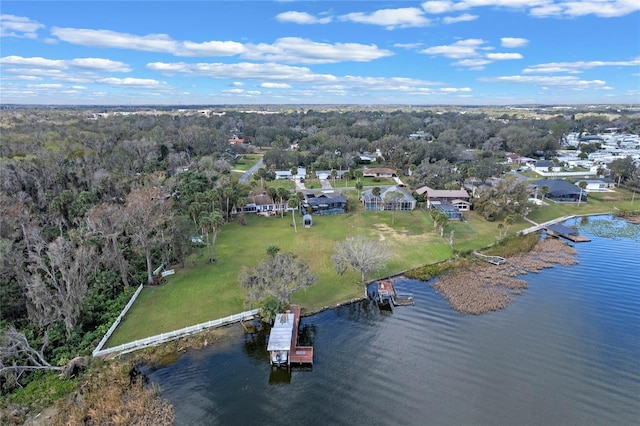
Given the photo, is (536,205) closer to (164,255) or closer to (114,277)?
(164,255)

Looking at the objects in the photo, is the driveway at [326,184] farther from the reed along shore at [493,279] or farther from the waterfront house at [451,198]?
the reed along shore at [493,279]

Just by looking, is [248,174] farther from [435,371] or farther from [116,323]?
[435,371]

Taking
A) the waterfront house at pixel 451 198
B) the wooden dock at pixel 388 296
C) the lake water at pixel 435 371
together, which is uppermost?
the waterfront house at pixel 451 198

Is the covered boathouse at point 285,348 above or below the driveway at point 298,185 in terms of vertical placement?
below

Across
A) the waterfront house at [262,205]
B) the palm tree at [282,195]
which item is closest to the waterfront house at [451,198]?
the palm tree at [282,195]

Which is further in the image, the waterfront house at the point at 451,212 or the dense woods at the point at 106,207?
the waterfront house at the point at 451,212

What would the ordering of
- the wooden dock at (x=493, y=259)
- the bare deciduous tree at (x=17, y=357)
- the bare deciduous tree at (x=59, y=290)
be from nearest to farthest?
the bare deciduous tree at (x=17, y=357) → the bare deciduous tree at (x=59, y=290) → the wooden dock at (x=493, y=259)
